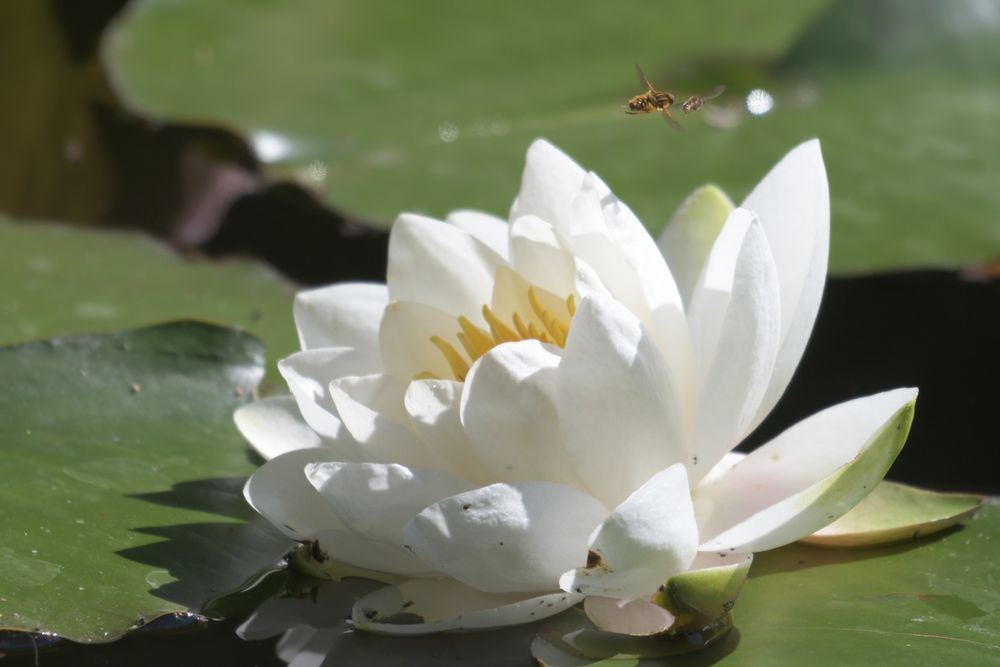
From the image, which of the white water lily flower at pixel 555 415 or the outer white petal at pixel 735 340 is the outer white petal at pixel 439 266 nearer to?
the white water lily flower at pixel 555 415

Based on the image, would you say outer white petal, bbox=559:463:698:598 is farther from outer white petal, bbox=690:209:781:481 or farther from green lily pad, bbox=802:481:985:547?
green lily pad, bbox=802:481:985:547

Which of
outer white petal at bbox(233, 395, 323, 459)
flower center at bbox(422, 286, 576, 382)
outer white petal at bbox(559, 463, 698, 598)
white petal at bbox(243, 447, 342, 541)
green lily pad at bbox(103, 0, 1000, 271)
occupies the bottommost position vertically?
white petal at bbox(243, 447, 342, 541)

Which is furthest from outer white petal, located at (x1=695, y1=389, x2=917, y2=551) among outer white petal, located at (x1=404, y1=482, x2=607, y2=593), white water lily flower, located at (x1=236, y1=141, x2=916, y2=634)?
outer white petal, located at (x1=404, y1=482, x2=607, y2=593)

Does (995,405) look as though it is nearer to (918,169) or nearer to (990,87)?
(918,169)

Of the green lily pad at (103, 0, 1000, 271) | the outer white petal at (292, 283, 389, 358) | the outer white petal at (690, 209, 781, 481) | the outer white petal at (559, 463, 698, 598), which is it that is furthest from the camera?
the green lily pad at (103, 0, 1000, 271)

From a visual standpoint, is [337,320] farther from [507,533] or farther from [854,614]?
[854,614]

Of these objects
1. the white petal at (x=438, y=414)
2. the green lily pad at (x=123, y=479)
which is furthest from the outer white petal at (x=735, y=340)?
the green lily pad at (x=123, y=479)

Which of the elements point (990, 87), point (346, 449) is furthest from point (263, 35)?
point (346, 449)
